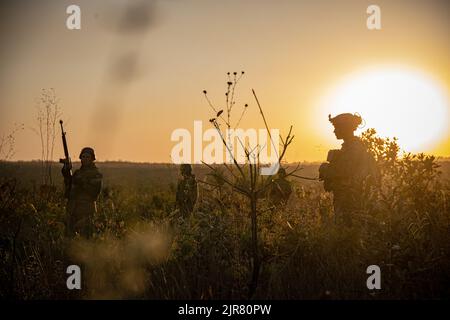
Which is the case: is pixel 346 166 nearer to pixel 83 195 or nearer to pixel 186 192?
pixel 186 192

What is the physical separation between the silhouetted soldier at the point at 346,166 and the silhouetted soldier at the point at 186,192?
3.74 metres

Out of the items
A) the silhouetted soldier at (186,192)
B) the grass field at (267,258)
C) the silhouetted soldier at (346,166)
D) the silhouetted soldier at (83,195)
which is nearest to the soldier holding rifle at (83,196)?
the silhouetted soldier at (83,195)

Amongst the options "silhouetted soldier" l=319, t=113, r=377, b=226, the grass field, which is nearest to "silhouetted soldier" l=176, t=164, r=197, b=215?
the grass field

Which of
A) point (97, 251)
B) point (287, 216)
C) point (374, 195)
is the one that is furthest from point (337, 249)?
point (97, 251)

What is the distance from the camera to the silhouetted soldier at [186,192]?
10211 mm

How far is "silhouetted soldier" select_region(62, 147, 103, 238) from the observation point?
819 centimetres

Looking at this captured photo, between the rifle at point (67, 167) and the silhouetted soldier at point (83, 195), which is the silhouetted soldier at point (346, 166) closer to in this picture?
the silhouetted soldier at point (83, 195)

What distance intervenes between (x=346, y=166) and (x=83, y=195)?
15.7ft

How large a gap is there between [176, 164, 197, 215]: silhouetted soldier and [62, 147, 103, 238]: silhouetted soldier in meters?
2.33

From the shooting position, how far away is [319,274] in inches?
200

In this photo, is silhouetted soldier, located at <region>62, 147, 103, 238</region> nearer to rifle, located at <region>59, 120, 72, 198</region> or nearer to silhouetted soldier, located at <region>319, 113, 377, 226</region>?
rifle, located at <region>59, 120, 72, 198</region>

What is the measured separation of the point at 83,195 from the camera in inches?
328
